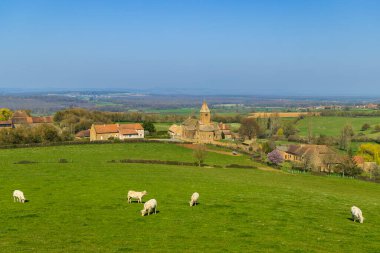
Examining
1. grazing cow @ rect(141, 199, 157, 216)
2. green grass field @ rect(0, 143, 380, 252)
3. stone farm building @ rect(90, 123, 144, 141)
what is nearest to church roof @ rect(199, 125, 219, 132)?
stone farm building @ rect(90, 123, 144, 141)

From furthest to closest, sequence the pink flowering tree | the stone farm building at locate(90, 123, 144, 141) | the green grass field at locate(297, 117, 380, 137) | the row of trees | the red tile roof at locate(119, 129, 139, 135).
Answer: the green grass field at locate(297, 117, 380, 137), the red tile roof at locate(119, 129, 139, 135), the stone farm building at locate(90, 123, 144, 141), the row of trees, the pink flowering tree

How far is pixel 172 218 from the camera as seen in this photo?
26688 millimetres

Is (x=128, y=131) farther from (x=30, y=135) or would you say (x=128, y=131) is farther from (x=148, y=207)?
(x=148, y=207)

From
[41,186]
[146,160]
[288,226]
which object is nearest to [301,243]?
[288,226]

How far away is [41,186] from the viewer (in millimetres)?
38719

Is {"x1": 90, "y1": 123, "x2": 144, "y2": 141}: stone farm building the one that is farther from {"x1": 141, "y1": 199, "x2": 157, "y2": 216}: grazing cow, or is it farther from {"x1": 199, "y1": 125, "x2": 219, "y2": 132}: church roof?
{"x1": 141, "y1": 199, "x2": 157, "y2": 216}: grazing cow

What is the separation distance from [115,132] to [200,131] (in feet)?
99.2

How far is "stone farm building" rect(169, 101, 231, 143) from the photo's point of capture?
130875mm

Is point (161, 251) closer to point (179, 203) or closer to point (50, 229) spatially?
point (50, 229)

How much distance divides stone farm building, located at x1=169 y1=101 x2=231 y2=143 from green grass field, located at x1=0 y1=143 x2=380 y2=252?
81.6 m

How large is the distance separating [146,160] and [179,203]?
121 ft

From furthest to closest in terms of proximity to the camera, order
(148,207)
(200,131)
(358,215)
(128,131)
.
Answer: (200,131) → (128,131) → (358,215) → (148,207)

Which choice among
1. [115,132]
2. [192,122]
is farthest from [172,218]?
[192,122]

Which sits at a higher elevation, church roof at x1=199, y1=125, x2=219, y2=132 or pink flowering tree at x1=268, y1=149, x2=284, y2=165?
church roof at x1=199, y1=125, x2=219, y2=132
